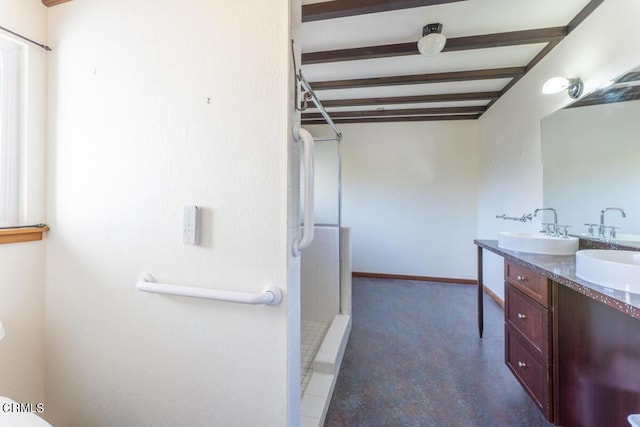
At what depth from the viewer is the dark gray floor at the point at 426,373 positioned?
58.5 inches

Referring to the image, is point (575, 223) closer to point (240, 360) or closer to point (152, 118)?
point (240, 360)

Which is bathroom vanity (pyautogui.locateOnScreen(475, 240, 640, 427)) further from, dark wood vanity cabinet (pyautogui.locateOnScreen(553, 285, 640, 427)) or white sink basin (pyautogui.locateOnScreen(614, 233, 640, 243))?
white sink basin (pyautogui.locateOnScreen(614, 233, 640, 243))

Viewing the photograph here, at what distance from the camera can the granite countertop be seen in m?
0.88

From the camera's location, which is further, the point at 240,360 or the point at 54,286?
the point at 54,286

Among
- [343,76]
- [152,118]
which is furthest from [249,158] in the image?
[343,76]

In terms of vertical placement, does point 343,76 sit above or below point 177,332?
above

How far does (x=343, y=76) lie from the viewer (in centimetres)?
274

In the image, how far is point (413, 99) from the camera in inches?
127

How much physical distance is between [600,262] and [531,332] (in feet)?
1.90

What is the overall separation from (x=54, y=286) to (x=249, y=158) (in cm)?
113

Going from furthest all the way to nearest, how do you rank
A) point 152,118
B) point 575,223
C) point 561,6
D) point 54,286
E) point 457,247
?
point 457,247 → point 575,223 → point 561,6 → point 54,286 → point 152,118

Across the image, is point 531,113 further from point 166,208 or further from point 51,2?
point 51,2

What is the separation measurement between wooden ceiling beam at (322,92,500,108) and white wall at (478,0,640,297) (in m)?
0.24

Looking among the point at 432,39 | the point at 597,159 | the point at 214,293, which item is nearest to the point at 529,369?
the point at 597,159
